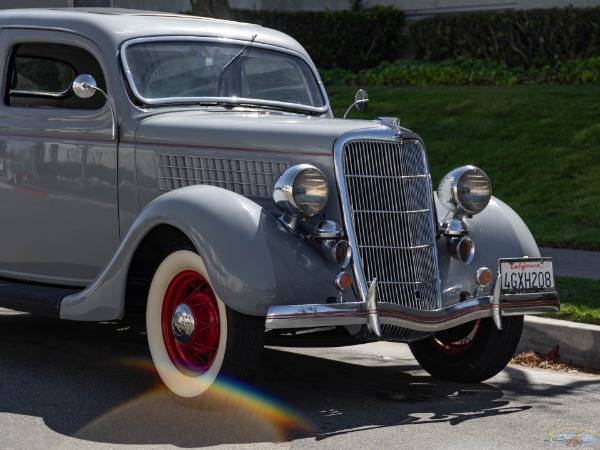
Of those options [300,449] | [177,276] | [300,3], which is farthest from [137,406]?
[300,3]

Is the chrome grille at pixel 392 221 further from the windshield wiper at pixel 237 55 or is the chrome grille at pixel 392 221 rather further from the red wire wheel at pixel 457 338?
the windshield wiper at pixel 237 55

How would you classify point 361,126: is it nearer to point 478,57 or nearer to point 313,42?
point 478,57

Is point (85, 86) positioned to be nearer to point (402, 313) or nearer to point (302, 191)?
point (302, 191)

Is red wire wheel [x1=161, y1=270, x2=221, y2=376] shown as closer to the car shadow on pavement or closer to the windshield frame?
the car shadow on pavement

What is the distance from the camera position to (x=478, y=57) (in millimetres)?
17375

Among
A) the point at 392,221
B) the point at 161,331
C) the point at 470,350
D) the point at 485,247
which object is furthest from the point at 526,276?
the point at 161,331

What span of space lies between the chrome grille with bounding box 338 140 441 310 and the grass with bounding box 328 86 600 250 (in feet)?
16.0

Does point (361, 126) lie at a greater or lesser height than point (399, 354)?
greater

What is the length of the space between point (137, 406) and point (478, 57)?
1231 cm

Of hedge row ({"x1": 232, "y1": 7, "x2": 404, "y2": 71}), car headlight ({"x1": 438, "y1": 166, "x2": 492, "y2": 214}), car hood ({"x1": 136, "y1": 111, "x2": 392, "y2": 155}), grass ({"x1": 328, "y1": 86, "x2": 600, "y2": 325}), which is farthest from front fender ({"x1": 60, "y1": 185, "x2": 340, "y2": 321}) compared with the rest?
hedge row ({"x1": 232, "y1": 7, "x2": 404, "y2": 71})

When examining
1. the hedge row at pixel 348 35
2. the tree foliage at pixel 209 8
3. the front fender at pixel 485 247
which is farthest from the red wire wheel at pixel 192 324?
Result: the hedge row at pixel 348 35

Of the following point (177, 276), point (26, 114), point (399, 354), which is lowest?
point (399, 354)

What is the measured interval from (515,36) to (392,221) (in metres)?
11.5

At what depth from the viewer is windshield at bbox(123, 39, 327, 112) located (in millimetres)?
7066
